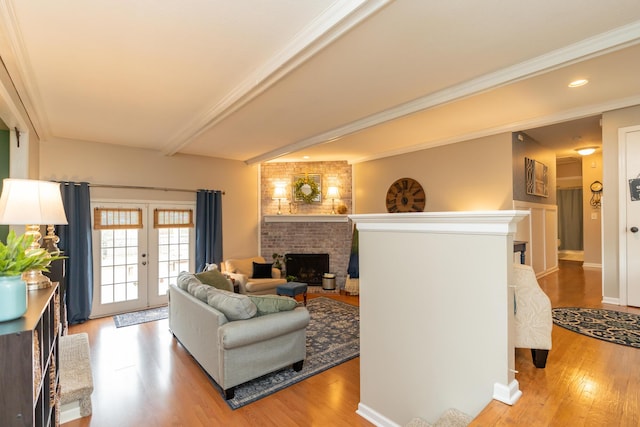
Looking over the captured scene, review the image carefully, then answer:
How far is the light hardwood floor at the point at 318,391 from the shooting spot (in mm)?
1590

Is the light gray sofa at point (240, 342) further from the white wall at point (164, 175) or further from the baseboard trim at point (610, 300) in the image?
the baseboard trim at point (610, 300)

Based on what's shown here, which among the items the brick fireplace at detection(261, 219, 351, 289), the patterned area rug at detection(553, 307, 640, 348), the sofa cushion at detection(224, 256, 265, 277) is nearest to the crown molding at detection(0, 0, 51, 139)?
the sofa cushion at detection(224, 256, 265, 277)

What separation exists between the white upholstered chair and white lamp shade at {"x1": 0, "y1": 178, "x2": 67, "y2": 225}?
315 centimetres

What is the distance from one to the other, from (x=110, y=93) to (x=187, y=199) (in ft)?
9.37

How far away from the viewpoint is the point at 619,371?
196 centimetres

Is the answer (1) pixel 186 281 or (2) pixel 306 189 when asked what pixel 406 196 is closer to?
(2) pixel 306 189

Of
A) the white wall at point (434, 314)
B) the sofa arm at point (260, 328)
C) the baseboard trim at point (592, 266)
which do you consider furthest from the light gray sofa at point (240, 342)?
the baseboard trim at point (592, 266)

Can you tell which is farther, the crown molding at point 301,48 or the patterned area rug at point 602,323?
the patterned area rug at point 602,323

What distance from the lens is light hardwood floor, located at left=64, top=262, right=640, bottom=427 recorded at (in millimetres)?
1590

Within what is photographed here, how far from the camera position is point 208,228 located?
19.5 ft

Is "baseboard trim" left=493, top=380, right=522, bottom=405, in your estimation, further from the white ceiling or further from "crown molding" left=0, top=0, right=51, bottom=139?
"crown molding" left=0, top=0, right=51, bottom=139

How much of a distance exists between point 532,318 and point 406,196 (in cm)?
405

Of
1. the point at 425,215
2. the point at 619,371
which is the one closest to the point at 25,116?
the point at 425,215

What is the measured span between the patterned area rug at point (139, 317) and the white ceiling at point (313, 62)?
9.25 ft
